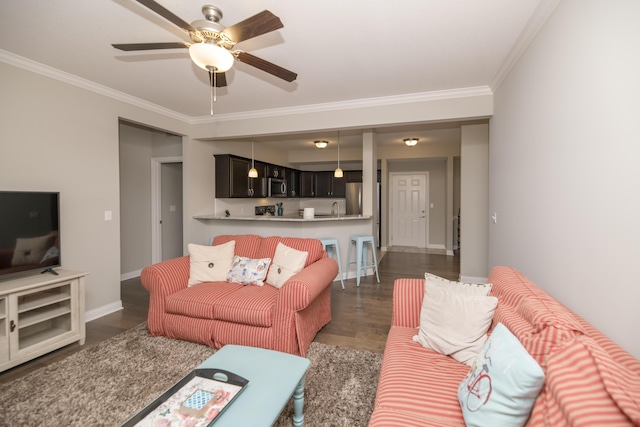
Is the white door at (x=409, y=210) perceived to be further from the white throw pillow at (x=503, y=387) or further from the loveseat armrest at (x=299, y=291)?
the white throw pillow at (x=503, y=387)

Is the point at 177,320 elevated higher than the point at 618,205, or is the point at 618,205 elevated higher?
the point at 618,205

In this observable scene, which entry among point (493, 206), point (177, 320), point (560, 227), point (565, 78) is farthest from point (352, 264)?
point (565, 78)

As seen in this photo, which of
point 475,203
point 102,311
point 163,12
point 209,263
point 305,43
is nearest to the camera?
point 163,12

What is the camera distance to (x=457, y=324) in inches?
62.9

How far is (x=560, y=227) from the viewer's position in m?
1.66

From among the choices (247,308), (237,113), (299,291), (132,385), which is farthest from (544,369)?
(237,113)

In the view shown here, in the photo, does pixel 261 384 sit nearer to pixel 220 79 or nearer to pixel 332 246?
pixel 220 79

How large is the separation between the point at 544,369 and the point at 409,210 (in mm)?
6920

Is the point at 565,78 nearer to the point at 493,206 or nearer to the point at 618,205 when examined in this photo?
the point at 618,205

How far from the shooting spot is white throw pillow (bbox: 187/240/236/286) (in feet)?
9.24

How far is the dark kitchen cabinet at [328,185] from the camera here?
7.52 meters

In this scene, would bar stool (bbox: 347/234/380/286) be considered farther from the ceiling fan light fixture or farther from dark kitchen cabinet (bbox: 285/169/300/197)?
the ceiling fan light fixture

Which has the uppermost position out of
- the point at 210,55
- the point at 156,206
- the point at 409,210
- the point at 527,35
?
the point at 527,35

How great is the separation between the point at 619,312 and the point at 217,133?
456cm
